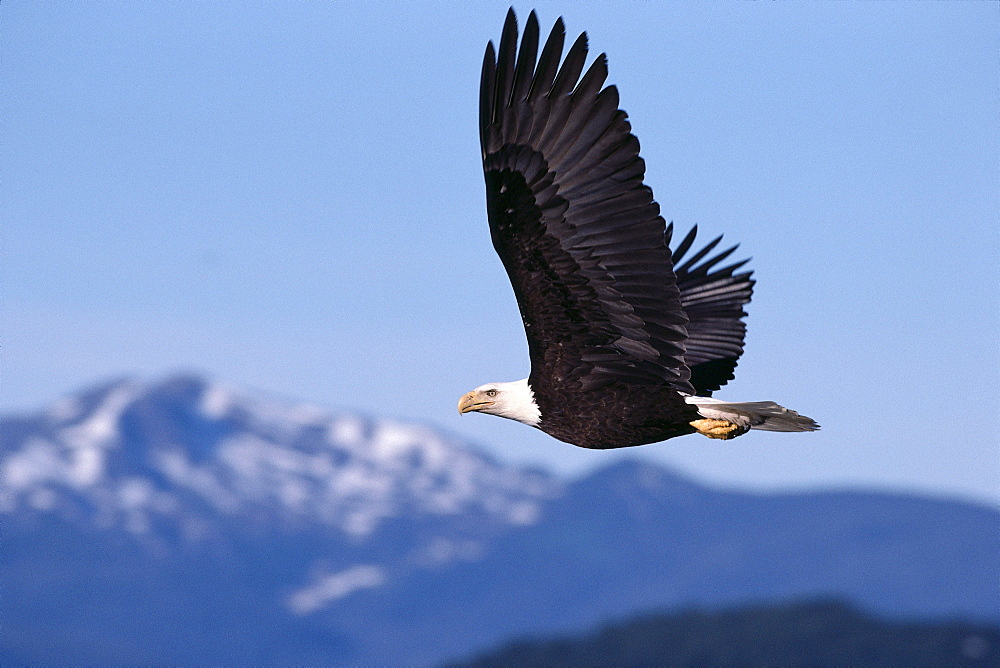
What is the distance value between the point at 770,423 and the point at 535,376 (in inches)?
72.2

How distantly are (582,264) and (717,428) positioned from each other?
5.20 feet

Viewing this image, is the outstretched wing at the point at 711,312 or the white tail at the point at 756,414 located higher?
the outstretched wing at the point at 711,312

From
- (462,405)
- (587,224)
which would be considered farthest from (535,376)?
(587,224)

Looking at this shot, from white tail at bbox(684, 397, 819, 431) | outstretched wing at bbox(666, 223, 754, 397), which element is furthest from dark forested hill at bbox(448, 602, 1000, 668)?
white tail at bbox(684, 397, 819, 431)

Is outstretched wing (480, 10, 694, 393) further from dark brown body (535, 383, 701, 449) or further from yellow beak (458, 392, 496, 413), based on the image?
yellow beak (458, 392, 496, 413)

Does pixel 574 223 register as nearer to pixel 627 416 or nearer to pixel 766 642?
pixel 627 416

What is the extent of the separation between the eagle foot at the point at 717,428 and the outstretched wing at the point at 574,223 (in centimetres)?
33

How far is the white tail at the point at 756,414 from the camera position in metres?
9.33

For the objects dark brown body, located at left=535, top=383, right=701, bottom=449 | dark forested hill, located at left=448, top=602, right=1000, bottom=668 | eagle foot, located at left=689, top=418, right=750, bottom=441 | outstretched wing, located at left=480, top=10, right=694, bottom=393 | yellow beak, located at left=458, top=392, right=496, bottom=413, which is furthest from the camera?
dark forested hill, located at left=448, top=602, right=1000, bottom=668

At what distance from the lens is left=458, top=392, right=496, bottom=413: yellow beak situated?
987cm

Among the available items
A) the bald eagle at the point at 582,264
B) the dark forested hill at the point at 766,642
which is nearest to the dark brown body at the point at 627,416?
the bald eagle at the point at 582,264

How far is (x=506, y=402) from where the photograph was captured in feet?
31.9

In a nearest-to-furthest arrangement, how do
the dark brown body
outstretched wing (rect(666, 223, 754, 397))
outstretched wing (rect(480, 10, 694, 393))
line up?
outstretched wing (rect(480, 10, 694, 393)) < the dark brown body < outstretched wing (rect(666, 223, 754, 397))

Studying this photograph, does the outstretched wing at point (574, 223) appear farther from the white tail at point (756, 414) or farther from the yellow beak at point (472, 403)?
the yellow beak at point (472, 403)
